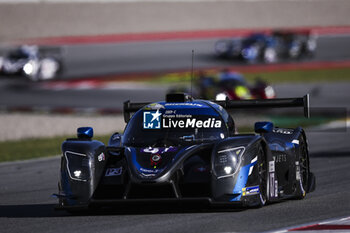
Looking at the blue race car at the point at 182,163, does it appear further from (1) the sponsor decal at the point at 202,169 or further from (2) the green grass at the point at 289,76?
(2) the green grass at the point at 289,76

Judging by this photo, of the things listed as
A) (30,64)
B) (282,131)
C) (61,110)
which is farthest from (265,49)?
(282,131)

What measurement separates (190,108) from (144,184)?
5.70ft

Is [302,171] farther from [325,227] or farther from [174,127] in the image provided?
[325,227]

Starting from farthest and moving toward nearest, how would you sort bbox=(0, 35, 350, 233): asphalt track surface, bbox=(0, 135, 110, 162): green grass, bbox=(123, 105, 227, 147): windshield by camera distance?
bbox=(0, 135, 110, 162): green grass
bbox=(123, 105, 227, 147): windshield
bbox=(0, 35, 350, 233): asphalt track surface

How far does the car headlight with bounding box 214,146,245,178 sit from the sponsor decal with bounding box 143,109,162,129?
1277 mm

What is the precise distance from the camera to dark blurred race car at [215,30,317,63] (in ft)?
131

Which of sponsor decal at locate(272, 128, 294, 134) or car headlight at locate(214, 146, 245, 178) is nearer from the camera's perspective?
car headlight at locate(214, 146, 245, 178)

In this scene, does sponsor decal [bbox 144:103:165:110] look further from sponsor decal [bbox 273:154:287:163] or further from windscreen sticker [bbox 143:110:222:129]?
sponsor decal [bbox 273:154:287:163]

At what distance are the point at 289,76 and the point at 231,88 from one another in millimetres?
9870

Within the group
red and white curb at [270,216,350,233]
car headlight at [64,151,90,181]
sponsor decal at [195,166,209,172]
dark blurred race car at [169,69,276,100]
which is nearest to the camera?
red and white curb at [270,216,350,233]

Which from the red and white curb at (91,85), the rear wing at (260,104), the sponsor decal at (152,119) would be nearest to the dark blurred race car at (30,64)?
the red and white curb at (91,85)

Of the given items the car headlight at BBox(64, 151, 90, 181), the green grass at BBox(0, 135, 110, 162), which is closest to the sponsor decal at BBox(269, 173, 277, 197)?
the car headlight at BBox(64, 151, 90, 181)

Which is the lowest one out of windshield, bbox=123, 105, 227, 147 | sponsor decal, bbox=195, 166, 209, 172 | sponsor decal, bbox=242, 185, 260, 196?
sponsor decal, bbox=242, 185, 260, 196

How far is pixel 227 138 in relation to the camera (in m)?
8.92
